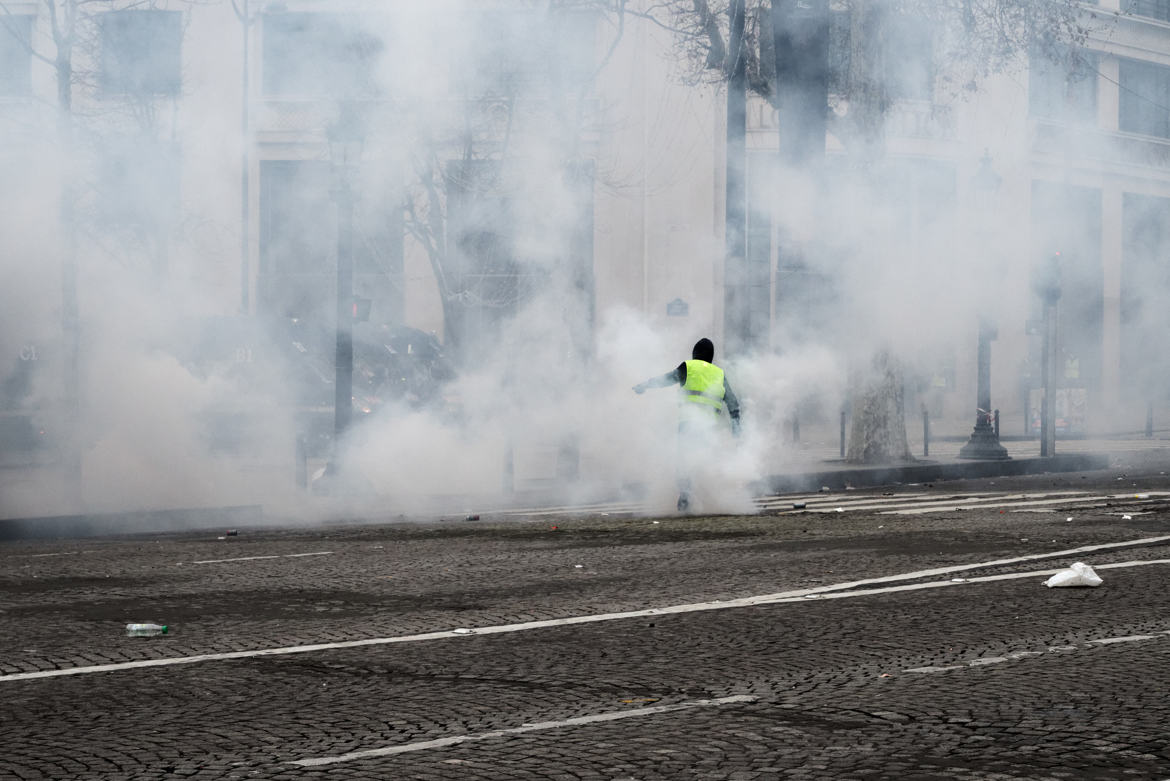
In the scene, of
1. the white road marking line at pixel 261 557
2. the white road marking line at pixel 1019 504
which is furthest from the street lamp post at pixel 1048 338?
the white road marking line at pixel 261 557

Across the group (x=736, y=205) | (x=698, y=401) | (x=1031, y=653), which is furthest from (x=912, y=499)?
(x=1031, y=653)

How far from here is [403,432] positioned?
17.4 metres

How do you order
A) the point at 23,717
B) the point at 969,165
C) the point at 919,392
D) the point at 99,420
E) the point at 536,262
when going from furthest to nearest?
1. the point at 919,392
2. the point at 969,165
3. the point at 536,262
4. the point at 99,420
5. the point at 23,717

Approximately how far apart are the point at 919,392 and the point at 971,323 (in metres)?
8.86

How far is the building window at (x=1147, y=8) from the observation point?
23.7m

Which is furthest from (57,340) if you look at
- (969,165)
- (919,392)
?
(919,392)

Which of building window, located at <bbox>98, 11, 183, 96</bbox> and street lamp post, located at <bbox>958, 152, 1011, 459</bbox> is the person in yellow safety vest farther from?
street lamp post, located at <bbox>958, 152, 1011, 459</bbox>

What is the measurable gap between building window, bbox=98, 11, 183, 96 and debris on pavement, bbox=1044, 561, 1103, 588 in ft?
28.3

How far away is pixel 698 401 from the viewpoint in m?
13.6

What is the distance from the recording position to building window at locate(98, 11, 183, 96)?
1330cm

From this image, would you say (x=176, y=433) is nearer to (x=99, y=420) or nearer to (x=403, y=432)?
(x=99, y=420)

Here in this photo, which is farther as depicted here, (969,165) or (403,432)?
(969,165)

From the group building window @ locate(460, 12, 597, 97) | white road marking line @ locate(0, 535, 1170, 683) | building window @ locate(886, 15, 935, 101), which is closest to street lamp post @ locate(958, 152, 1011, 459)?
building window @ locate(886, 15, 935, 101)

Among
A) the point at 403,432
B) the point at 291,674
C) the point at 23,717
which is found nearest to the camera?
the point at 23,717
